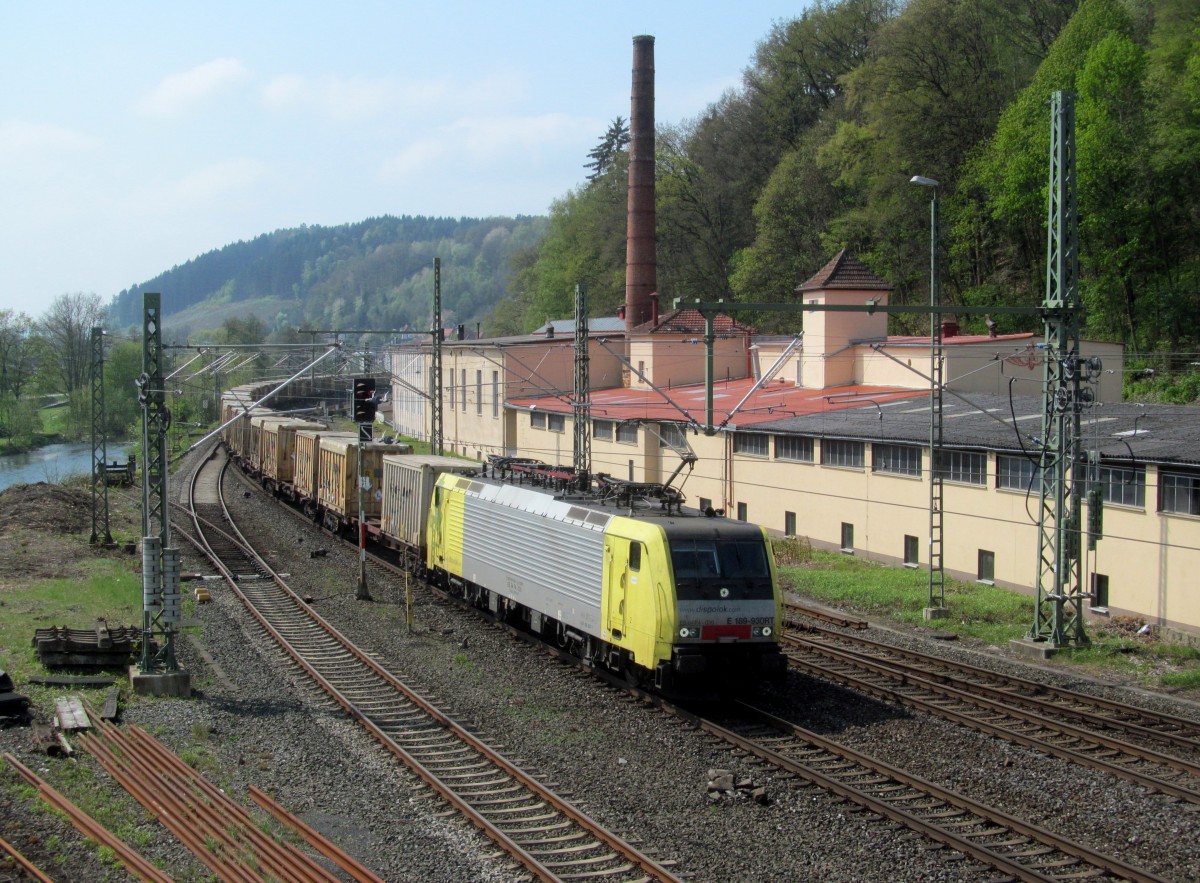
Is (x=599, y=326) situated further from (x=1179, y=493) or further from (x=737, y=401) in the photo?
(x=1179, y=493)

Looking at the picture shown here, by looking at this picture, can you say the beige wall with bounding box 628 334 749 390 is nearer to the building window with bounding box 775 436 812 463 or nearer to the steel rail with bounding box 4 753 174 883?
the building window with bounding box 775 436 812 463

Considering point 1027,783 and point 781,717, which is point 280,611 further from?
point 1027,783

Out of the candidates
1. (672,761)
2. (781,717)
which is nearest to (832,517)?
(781,717)

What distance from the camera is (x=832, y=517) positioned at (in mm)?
28938

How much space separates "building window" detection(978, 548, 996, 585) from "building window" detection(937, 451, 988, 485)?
1.54 m

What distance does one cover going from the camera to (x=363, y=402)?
23.2 metres

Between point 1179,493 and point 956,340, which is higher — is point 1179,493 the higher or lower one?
the lower one

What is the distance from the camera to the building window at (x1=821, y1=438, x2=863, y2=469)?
27844 millimetres

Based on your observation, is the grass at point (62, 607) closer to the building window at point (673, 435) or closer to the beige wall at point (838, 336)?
the building window at point (673, 435)

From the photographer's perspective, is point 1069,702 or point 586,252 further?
point 586,252

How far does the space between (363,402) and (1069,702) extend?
14.5 metres

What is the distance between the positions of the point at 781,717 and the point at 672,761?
7.69 ft

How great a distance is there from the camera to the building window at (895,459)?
85.4ft

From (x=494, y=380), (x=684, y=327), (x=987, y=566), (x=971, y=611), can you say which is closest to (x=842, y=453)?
(x=987, y=566)
